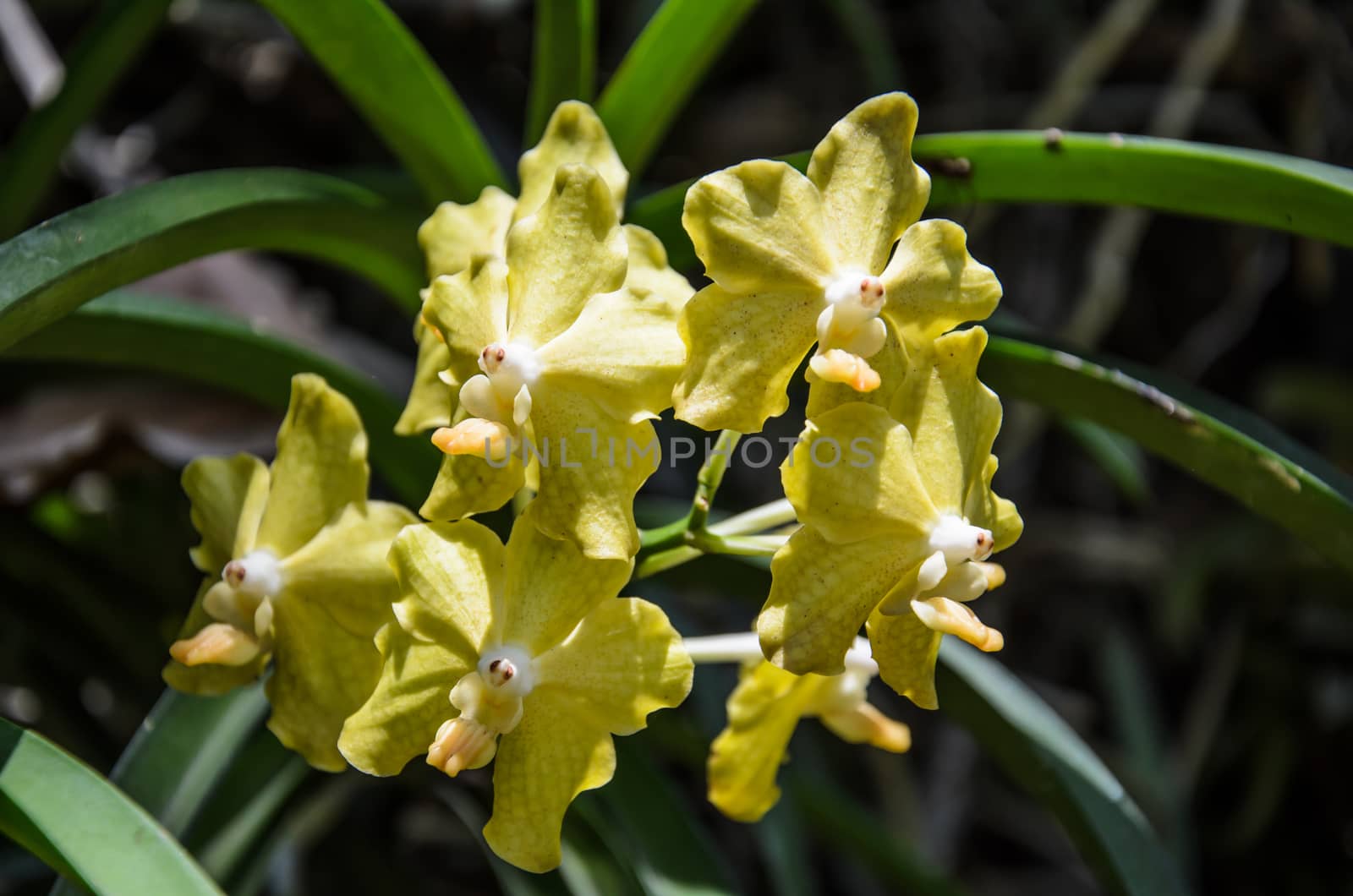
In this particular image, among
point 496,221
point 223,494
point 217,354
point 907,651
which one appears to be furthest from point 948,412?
point 217,354

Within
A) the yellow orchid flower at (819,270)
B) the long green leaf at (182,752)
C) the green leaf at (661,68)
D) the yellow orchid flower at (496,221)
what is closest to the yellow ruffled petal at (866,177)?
the yellow orchid flower at (819,270)

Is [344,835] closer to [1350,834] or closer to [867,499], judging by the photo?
[867,499]

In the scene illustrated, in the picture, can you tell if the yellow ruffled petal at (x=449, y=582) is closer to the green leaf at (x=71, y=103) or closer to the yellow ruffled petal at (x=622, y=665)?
the yellow ruffled petal at (x=622, y=665)

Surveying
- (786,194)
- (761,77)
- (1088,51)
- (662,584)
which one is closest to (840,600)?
(786,194)

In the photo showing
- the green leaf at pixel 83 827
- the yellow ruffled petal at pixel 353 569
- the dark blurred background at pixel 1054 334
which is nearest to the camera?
the green leaf at pixel 83 827

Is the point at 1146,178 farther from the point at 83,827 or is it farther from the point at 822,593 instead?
the point at 83,827

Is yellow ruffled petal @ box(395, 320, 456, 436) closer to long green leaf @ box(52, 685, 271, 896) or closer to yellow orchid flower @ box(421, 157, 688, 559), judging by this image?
yellow orchid flower @ box(421, 157, 688, 559)

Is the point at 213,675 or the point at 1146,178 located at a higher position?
the point at 1146,178
